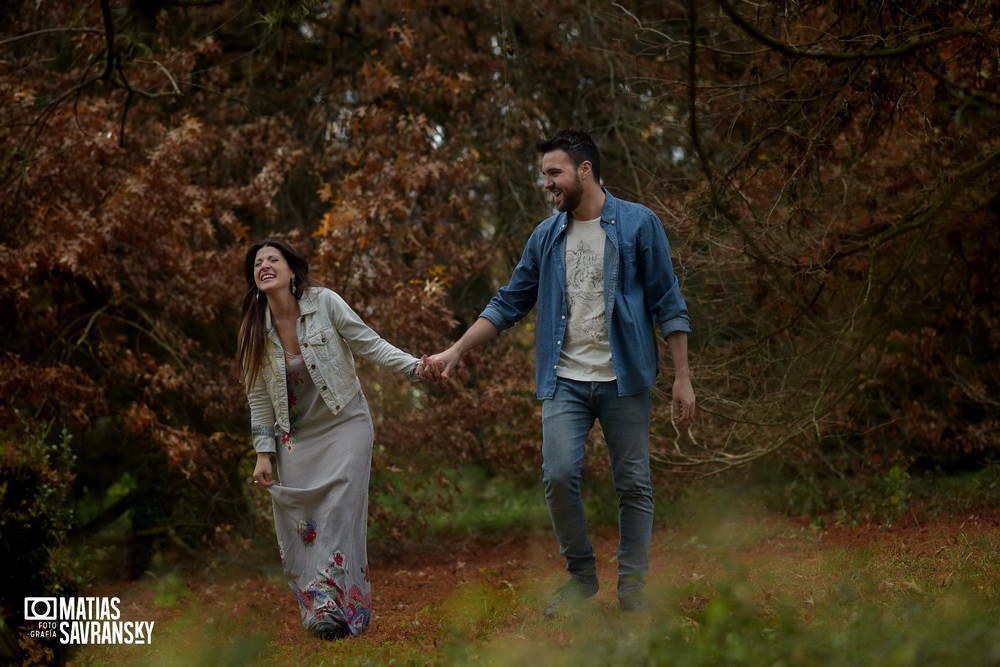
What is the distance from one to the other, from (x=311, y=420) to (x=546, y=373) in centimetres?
140

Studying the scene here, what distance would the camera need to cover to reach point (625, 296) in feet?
16.8

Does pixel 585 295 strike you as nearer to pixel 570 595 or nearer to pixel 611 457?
pixel 611 457

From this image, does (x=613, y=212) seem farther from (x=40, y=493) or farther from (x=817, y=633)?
(x=40, y=493)

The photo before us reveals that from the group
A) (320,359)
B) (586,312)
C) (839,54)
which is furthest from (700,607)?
(839,54)

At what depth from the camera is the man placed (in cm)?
503

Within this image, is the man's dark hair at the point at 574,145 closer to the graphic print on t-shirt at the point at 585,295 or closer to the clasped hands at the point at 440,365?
the graphic print on t-shirt at the point at 585,295

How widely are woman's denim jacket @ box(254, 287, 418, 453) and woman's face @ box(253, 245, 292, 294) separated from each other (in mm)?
142

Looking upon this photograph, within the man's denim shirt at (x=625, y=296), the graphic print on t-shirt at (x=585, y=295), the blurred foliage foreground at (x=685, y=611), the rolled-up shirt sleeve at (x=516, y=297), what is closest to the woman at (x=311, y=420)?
the blurred foliage foreground at (x=685, y=611)

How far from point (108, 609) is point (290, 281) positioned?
284cm

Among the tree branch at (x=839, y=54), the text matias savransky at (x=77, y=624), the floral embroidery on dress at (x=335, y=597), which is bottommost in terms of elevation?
the text matias savransky at (x=77, y=624)

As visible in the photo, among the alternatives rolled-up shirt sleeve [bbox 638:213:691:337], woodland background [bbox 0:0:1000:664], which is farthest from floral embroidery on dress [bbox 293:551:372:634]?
rolled-up shirt sleeve [bbox 638:213:691:337]

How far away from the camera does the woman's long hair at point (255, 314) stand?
5727 millimetres

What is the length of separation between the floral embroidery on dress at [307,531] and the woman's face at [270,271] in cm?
126

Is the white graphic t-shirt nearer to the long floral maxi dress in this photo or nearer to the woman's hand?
the long floral maxi dress
